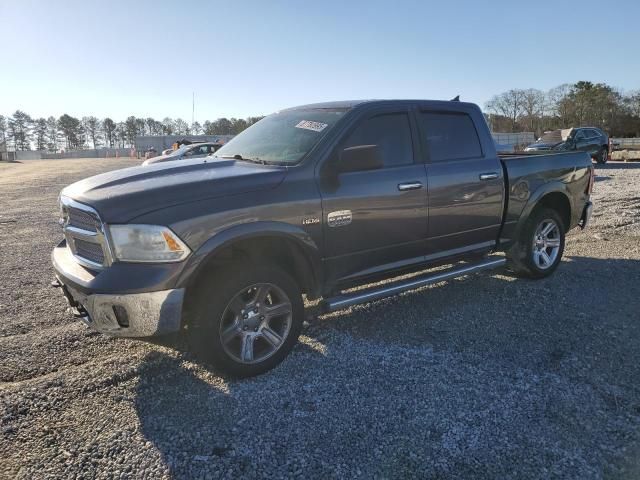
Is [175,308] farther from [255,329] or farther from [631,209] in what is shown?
[631,209]

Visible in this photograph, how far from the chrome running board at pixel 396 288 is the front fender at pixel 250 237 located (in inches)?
8.6

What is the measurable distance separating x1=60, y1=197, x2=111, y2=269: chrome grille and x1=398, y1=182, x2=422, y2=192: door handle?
2.38 m

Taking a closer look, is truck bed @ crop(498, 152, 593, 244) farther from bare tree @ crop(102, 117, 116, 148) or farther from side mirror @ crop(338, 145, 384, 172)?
bare tree @ crop(102, 117, 116, 148)

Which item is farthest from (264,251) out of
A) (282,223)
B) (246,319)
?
(246,319)

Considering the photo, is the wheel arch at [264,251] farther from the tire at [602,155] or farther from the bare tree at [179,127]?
the bare tree at [179,127]

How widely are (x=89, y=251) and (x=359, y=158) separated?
81.4 inches

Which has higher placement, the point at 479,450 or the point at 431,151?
the point at 431,151

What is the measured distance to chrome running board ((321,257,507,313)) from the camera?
3881mm

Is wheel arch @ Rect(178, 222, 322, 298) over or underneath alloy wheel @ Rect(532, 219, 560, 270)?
over

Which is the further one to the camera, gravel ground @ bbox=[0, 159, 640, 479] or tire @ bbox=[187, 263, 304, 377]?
tire @ bbox=[187, 263, 304, 377]

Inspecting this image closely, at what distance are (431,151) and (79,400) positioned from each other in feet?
11.6

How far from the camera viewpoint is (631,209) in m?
10.0

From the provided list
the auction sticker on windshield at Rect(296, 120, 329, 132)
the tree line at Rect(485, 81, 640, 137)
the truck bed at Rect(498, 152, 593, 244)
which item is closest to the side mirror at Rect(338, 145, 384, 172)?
the auction sticker on windshield at Rect(296, 120, 329, 132)

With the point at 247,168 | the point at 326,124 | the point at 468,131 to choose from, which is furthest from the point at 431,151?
the point at 247,168
